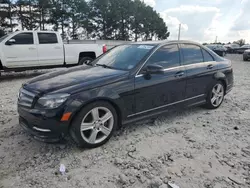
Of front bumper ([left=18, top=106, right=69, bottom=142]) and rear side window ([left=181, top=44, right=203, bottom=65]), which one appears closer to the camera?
front bumper ([left=18, top=106, right=69, bottom=142])

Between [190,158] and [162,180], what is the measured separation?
649 millimetres

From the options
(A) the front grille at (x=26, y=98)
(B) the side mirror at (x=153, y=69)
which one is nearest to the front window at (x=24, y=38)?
(A) the front grille at (x=26, y=98)

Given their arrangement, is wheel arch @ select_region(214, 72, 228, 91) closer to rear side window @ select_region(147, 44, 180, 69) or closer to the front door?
the front door

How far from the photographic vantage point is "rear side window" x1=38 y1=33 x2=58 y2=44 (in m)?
8.80

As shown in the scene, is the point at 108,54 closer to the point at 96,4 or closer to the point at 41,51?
the point at 41,51

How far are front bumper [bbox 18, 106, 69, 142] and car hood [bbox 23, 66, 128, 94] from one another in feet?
1.04

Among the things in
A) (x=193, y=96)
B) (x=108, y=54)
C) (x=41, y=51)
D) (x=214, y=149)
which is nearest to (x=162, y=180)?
(x=214, y=149)

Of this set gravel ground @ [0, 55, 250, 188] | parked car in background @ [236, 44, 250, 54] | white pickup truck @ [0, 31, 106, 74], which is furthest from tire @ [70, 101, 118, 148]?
parked car in background @ [236, 44, 250, 54]

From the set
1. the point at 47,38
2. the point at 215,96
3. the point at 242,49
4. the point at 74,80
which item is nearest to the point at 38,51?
the point at 47,38

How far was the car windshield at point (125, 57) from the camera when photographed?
3747 millimetres

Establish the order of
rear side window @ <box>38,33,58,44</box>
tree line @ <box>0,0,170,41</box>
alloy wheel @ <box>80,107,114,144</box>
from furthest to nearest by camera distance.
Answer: tree line @ <box>0,0,170,41</box>
rear side window @ <box>38,33,58,44</box>
alloy wheel @ <box>80,107,114,144</box>

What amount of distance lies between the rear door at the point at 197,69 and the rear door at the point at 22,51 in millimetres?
6439

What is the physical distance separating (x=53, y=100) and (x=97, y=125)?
73 centimetres

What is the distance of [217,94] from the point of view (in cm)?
493
